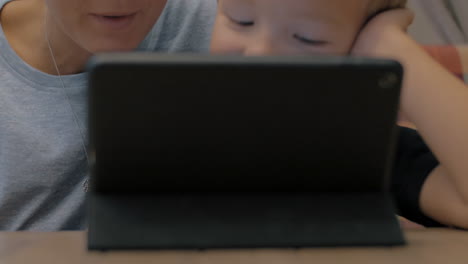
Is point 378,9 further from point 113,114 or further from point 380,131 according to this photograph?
point 113,114

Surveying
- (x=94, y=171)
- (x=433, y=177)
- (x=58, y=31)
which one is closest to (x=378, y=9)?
(x=433, y=177)

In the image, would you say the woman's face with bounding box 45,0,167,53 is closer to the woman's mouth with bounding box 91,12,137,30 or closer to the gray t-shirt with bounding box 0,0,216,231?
the woman's mouth with bounding box 91,12,137,30

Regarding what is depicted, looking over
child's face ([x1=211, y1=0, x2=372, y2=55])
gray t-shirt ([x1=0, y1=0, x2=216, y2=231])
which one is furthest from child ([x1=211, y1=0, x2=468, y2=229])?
gray t-shirt ([x1=0, y1=0, x2=216, y2=231])

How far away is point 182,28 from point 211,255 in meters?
0.72

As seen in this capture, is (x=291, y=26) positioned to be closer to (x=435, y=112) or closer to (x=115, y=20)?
(x=435, y=112)

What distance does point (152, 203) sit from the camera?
45 centimetres

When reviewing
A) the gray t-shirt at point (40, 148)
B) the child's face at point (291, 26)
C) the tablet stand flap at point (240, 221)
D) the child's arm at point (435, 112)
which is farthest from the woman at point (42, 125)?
the tablet stand flap at point (240, 221)

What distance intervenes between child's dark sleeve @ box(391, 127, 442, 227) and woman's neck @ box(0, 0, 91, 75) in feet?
1.90

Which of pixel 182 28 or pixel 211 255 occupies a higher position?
pixel 211 255

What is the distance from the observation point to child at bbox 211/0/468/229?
24.6 inches

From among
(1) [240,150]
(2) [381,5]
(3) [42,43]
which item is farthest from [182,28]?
(1) [240,150]

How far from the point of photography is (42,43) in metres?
0.99

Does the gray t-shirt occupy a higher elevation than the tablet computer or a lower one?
lower

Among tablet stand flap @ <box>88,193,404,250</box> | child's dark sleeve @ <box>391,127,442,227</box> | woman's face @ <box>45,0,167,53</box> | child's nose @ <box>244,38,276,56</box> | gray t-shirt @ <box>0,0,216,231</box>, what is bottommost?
gray t-shirt @ <box>0,0,216,231</box>
